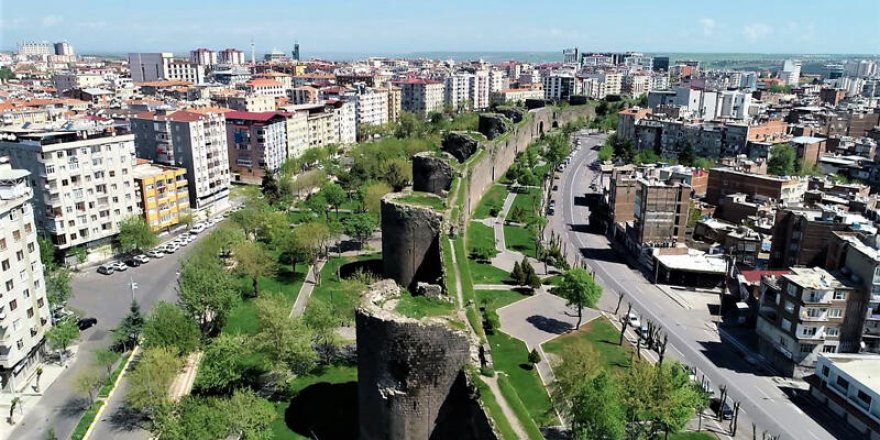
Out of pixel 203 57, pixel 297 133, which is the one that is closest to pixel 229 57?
pixel 203 57

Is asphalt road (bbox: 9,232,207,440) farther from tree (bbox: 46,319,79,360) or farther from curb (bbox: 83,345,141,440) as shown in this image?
tree (bbox: 46,319,79,360)

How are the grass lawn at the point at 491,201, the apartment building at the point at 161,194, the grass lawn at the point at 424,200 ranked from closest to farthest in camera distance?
1. the grass lawn at the point at 424,200
2. the apartment building at the point at 161,194
3. the grass lawn at the point at 491,201

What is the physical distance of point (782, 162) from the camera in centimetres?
5481

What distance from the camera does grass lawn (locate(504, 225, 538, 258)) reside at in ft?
129

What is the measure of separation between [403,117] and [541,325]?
173ft

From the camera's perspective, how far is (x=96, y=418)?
21.1 metres

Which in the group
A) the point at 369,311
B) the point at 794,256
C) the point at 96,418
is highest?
the point at 369,311

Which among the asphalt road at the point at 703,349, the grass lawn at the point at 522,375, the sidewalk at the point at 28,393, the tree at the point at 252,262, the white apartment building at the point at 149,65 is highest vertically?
the white apartment building at the point at 149,65

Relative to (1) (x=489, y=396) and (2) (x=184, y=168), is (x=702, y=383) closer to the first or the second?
(1) (x=489, y=396)

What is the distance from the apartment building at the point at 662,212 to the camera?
3756 cm

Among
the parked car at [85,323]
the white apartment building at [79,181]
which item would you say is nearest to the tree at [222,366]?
the parked car at [85,323]

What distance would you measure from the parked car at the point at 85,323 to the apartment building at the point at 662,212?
100 ft

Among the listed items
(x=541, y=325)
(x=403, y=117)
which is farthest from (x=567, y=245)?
(x=403, y=117)

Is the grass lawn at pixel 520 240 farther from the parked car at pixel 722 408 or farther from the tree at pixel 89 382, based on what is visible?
the tree at pixel 89 382
